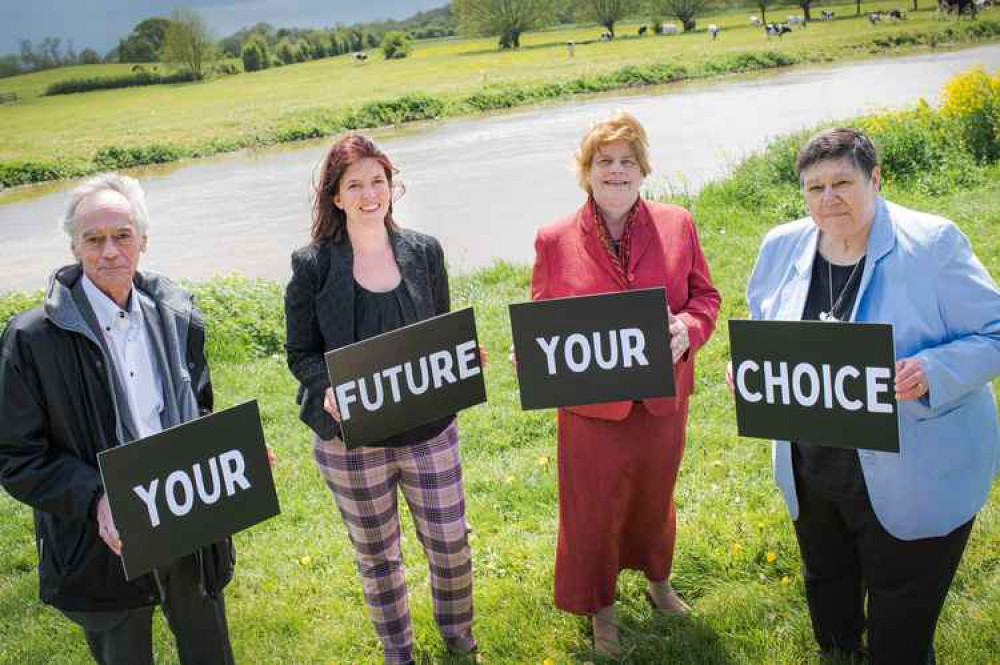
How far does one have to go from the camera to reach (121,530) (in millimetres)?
2701

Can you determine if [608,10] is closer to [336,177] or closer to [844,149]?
[336,177]

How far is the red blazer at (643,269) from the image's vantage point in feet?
11.6

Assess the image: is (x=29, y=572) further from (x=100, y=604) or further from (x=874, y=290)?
(x=874, y=290)

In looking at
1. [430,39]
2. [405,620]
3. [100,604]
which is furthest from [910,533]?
[430,39]

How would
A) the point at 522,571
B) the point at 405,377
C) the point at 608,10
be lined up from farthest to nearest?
the point at 608,10 → the point at 522,571 → the point at 405,377

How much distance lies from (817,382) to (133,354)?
224cm

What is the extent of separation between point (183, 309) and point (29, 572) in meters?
2.90

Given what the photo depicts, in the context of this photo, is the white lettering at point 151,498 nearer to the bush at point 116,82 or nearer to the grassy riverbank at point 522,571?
the grassy riverbank at point 522,571

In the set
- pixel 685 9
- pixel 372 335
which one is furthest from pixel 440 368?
pixel 685 9

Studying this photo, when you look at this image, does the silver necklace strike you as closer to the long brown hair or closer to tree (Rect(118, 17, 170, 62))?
the long brown hair

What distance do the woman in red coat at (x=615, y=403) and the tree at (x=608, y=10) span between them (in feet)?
273

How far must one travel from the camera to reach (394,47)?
233ft

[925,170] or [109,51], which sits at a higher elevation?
[109,51]

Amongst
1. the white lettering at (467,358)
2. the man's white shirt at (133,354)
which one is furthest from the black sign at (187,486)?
the white lettering at (467,358)
